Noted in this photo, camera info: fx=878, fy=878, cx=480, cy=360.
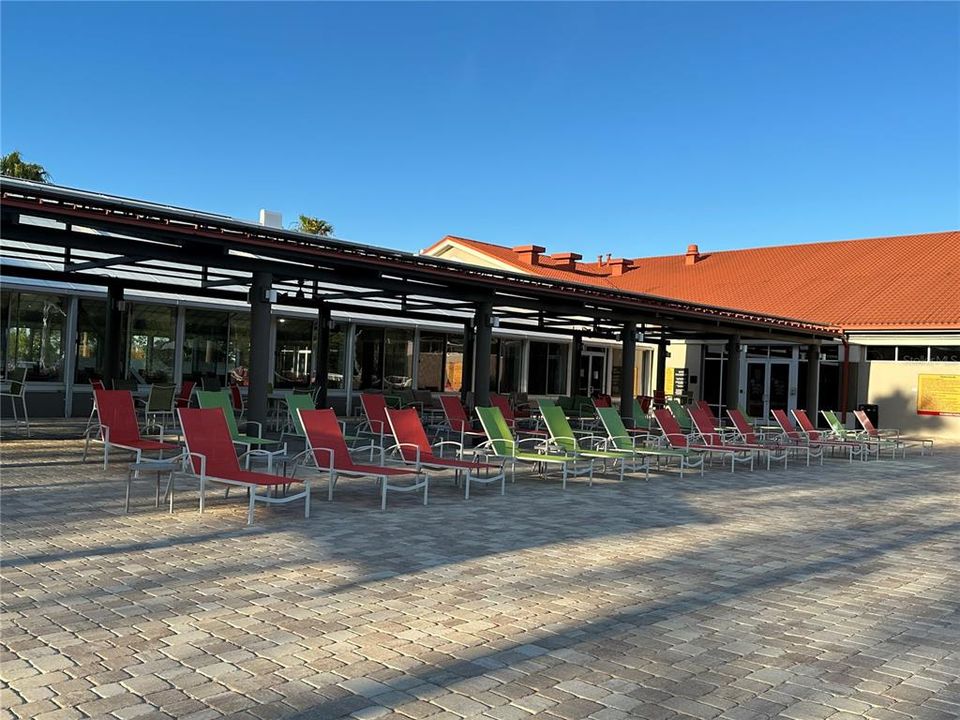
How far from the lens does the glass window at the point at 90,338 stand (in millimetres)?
18141

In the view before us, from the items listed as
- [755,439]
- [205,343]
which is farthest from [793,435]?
[205,343]

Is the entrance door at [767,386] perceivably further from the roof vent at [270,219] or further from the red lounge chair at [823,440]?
the roof vent at [270,219]

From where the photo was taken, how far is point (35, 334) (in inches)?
691

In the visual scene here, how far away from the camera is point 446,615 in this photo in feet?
16.2

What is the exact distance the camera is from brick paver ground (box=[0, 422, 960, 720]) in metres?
3.76

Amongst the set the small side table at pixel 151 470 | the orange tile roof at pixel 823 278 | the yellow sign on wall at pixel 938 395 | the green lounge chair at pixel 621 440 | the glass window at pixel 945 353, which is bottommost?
the small side table at pixel 151 470

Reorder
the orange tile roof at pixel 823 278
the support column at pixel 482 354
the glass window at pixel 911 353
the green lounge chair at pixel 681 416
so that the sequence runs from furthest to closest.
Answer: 1. the orange tile roof at pixel 823 278
2. the glass window at pixel 911 353
3. the green lounge chair at pixel 681 416
4. the support column at pixel 482 354

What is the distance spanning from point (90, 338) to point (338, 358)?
660 cm

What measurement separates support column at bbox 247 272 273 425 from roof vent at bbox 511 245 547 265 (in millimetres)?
23127

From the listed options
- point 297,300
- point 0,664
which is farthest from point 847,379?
point 0,664

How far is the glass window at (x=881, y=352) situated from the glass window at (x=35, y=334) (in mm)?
21501

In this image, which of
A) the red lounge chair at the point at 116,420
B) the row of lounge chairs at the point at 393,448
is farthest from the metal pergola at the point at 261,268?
the red lounge chair at the point at 116,420

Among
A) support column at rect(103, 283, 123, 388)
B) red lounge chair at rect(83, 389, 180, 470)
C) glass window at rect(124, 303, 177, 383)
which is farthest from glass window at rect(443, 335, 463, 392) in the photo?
red lounge chair at rect(83, 389, 180, 470)

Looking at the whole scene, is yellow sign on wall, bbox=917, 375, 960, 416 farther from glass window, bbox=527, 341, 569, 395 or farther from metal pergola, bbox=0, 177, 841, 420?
glass window, bbox=527, 341, 569, 395
